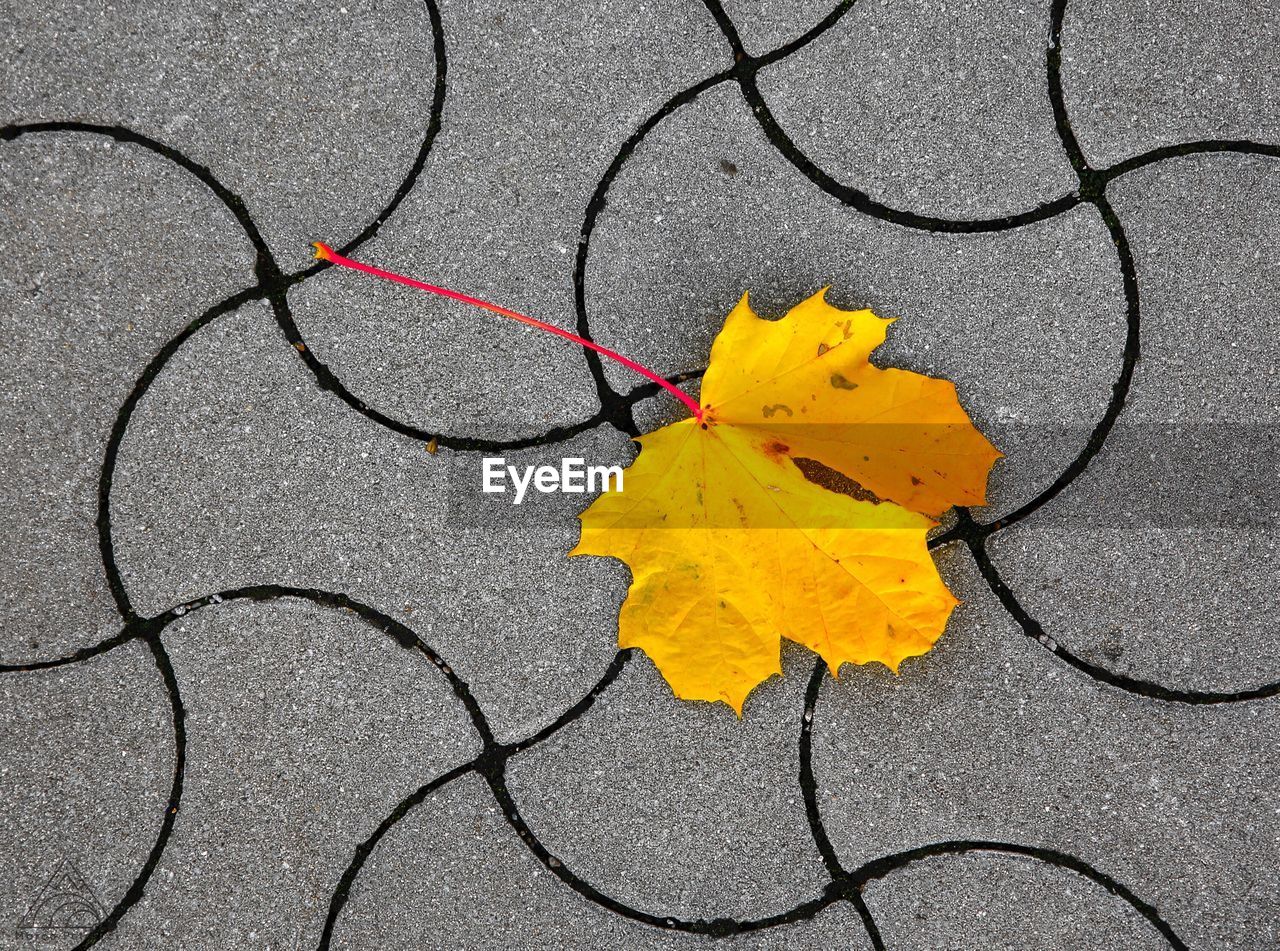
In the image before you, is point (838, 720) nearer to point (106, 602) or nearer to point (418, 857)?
point (418, 857)

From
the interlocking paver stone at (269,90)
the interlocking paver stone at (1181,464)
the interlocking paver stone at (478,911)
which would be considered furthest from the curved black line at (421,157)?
the interlocking paver stone at (1181,464)

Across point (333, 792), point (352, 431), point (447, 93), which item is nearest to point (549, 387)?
point (352, 431)

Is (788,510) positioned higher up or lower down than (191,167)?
lower down

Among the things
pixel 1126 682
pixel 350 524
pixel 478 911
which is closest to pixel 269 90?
pixel 350 524

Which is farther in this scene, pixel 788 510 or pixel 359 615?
pixel 359 615

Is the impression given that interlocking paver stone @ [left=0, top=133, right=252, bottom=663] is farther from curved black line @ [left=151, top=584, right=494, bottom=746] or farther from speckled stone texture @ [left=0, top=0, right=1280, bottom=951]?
curved black line @ [left=151, top=584, right=494, bottom=746]

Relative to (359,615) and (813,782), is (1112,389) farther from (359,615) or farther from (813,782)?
(359,615)

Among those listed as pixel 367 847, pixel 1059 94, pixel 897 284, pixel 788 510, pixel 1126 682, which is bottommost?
pixel 367 847
